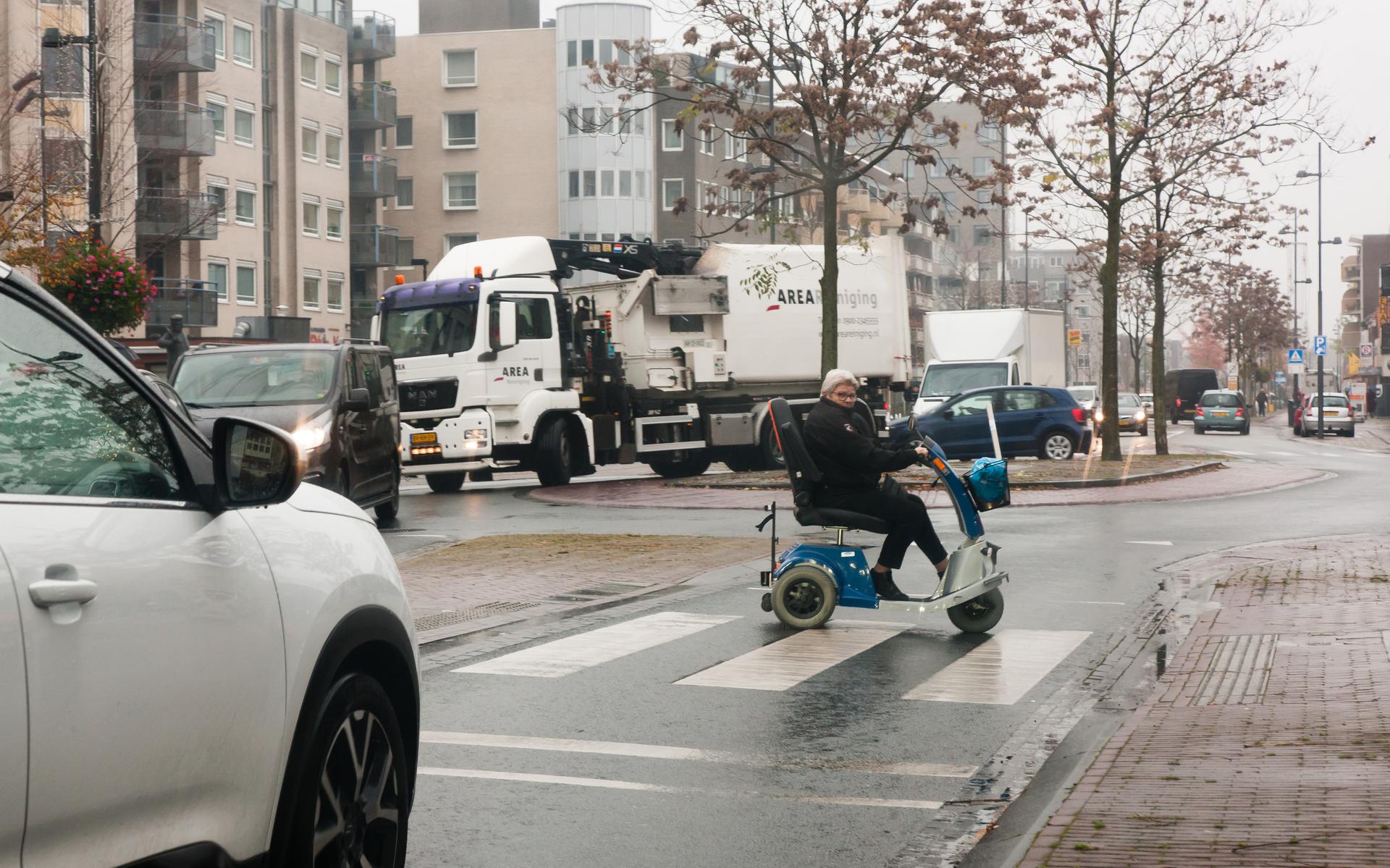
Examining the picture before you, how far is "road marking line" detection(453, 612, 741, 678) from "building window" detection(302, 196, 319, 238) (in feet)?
190

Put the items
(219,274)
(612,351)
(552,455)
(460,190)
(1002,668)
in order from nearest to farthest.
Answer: (1002,668) < (552,455) < (612,351) < (219,274) < (460,190)

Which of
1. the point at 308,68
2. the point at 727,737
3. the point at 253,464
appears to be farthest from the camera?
the point at 308,68

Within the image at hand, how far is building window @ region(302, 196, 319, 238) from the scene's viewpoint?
2621 inches

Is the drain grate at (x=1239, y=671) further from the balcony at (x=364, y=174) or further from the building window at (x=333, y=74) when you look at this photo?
the balcony at (x=364, y=174)

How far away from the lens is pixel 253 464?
352cm

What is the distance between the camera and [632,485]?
90.3 feet

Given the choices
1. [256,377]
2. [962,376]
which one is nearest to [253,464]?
[256,377]

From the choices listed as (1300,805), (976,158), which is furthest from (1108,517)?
(976,158)

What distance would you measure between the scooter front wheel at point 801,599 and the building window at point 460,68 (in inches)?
2811

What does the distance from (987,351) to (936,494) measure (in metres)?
14.2

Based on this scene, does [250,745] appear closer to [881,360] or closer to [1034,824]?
[1034,824]

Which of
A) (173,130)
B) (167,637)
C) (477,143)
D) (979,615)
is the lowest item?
(979,615)

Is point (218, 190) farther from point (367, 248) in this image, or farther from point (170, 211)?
point (367, 248)

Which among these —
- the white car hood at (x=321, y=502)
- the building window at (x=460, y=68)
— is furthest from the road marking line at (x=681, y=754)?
the building window at (x=460, y=68)
